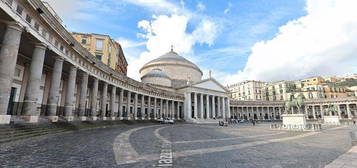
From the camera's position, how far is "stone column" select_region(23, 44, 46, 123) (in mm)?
13031

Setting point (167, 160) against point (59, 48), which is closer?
point (167, 160)

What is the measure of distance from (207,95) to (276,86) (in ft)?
197

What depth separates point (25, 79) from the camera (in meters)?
19.0

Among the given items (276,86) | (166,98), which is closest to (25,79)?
(166,98)

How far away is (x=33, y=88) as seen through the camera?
13383 millimetres

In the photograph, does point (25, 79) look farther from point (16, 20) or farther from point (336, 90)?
point (336, 90)

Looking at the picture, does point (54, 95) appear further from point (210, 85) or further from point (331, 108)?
point (331, 108)

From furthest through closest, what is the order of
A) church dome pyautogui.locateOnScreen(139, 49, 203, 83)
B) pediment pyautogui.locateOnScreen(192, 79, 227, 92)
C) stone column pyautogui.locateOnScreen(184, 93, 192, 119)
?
1. church dome pyautogui.locateOnScreen(139, 49, 203, 83)
2. pediment pyautogui.locateOnScreen(192, 79, 227, 92)
3. stone column pyautogui.locateOnScreen(184, 93, 192, 119)

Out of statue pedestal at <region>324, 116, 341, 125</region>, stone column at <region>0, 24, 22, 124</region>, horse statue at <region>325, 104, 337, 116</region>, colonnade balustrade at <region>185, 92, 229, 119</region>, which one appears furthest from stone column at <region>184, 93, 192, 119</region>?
stone column at <region>0, 24, 22, 124</region>

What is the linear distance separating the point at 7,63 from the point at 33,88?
319cm

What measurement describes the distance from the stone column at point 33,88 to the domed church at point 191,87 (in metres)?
43.0

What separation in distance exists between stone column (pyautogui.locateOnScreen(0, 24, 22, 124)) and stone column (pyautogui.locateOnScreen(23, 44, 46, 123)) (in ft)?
8.23

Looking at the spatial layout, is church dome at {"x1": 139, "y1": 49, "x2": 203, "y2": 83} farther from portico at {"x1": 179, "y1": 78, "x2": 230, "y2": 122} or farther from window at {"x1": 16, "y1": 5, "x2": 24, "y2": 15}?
window at {"x1": 16, "y1": 5, "x2": 24, "y2": 15}

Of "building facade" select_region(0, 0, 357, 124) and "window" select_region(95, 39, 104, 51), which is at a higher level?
"window" select_region(95, 39, 104, 51)
